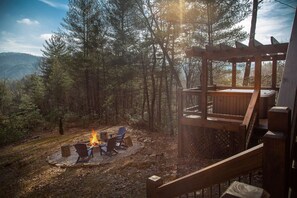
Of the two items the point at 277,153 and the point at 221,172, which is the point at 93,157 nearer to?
the point at 221,172

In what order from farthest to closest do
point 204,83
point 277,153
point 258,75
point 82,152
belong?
point 82,152 < point 204,83 < point 258,75 < point 277,153

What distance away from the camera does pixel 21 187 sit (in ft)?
25.7

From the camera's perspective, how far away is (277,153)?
1078 millimetres

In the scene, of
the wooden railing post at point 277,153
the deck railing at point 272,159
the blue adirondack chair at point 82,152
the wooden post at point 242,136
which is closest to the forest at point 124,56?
the wooden post at point 242,136

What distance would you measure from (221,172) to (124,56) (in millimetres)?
17192

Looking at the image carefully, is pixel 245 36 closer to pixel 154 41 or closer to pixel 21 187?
pixel 154 41

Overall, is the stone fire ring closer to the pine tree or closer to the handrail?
the handrail

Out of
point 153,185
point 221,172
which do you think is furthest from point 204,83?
point 221,172

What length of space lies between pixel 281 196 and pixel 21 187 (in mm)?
9244

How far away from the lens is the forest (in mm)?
14531

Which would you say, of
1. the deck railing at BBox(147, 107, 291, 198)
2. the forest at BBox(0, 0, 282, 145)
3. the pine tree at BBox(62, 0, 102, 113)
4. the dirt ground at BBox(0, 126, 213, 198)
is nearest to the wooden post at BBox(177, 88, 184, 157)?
the dirt ground at BBox(0, 126, 213, 198)

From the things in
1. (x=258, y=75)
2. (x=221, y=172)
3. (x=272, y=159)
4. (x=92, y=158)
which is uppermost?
(x=258, y=75)

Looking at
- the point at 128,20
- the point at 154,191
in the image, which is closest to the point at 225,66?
the point at 128,20

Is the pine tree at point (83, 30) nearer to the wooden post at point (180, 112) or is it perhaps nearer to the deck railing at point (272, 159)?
the wooden post at point (180, 112)
